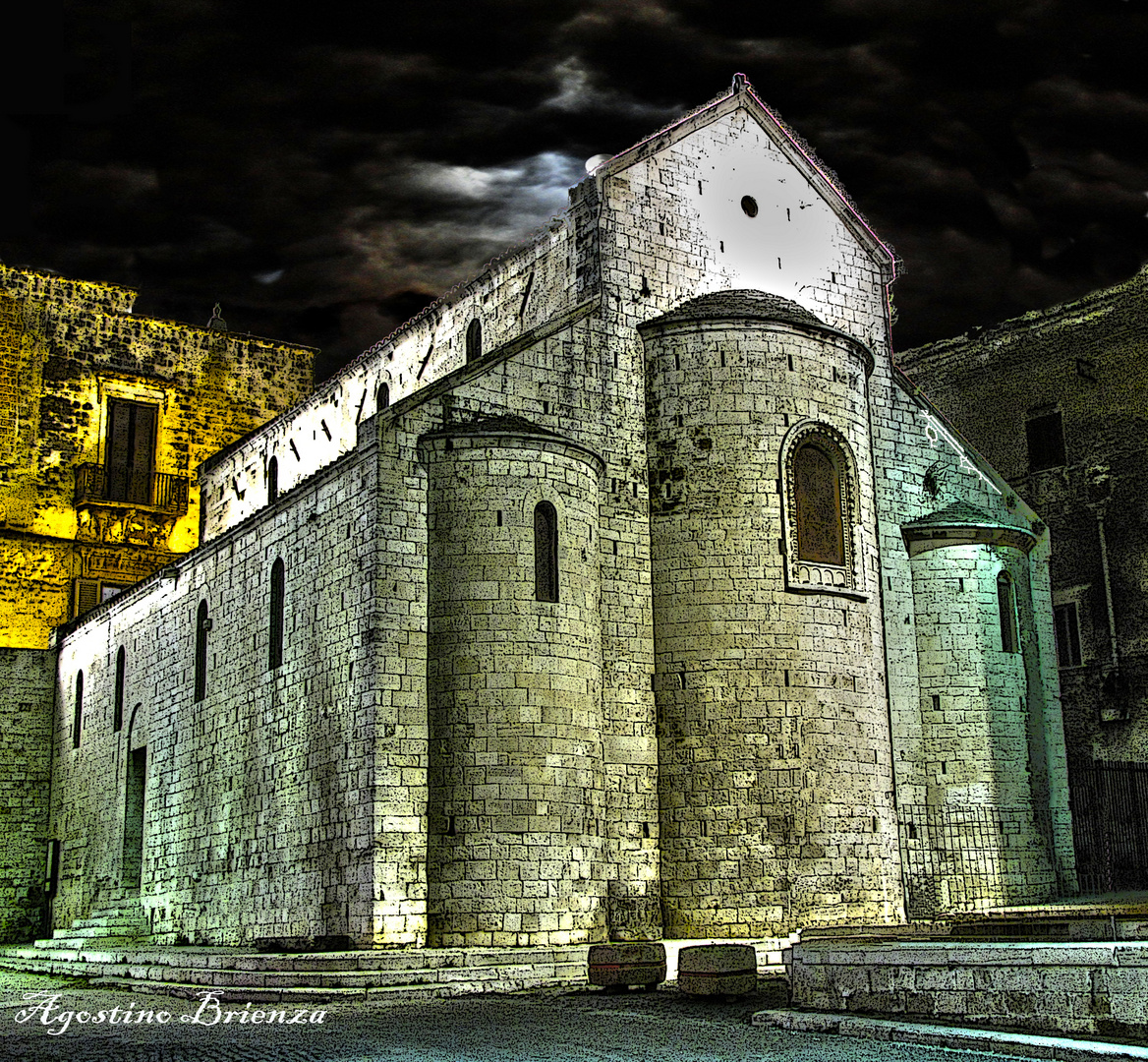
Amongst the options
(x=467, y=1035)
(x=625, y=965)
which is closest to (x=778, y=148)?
(x=625, y=965)

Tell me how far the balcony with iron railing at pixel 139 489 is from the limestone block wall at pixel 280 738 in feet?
19.7

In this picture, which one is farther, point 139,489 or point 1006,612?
point 139,489

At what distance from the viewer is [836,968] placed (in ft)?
37.1

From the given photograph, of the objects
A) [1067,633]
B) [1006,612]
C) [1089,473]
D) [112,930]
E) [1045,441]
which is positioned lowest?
[112,930]

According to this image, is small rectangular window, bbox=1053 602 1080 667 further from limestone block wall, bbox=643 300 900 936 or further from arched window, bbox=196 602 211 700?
arched window, bbox=196 602 211 700

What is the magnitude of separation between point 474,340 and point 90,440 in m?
12.9

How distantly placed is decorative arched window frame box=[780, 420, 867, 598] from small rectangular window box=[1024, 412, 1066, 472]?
10613mm

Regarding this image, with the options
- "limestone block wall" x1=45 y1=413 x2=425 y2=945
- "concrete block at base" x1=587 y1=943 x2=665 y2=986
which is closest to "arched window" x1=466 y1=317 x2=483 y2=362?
"limestone block wall" x1=45 y1=413 x2=425 y2=945

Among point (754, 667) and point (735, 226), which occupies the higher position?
point (735, 226)

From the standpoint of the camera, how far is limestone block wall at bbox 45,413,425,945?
693 inches

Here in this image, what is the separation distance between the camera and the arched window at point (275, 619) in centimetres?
2080

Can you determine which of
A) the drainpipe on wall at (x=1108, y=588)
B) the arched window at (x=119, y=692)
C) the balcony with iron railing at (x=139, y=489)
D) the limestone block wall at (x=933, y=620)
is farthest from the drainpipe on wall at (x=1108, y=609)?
the balcony with iron railing at (x=139, y=489)

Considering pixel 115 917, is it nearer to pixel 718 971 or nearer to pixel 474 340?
pixel 474 340

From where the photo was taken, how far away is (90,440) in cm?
3316
